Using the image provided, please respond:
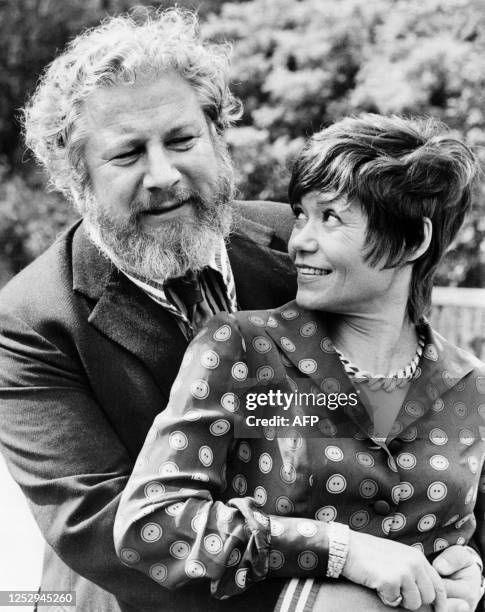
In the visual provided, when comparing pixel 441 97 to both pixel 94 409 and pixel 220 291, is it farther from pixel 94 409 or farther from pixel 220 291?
pixel 94 409

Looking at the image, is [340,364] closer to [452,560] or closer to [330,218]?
[330,218]

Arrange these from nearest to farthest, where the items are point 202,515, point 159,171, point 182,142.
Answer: point 202,515, point 159,171, point 182,142

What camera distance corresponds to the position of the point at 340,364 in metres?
2.34

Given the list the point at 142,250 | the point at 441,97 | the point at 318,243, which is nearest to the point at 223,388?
the point at 318,243

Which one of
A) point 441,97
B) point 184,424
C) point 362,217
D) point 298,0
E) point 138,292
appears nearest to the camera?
point 184,424

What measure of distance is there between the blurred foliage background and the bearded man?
3726 mm

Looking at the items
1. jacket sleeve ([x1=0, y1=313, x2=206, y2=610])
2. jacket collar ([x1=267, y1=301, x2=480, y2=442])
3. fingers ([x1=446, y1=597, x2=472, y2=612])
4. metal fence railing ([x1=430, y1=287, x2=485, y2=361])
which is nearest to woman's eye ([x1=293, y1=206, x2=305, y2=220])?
jacket collar ([x1=267, y1=301, x2=480, y2=442])

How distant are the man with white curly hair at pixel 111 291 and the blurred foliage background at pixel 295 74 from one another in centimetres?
372

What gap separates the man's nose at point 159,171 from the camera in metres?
2.58

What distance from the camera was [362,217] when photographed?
234cm

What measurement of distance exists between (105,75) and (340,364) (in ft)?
3.69

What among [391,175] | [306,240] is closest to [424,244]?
[391,175]

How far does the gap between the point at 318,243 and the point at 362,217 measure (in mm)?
138

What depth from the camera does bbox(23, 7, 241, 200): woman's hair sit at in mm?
2631
